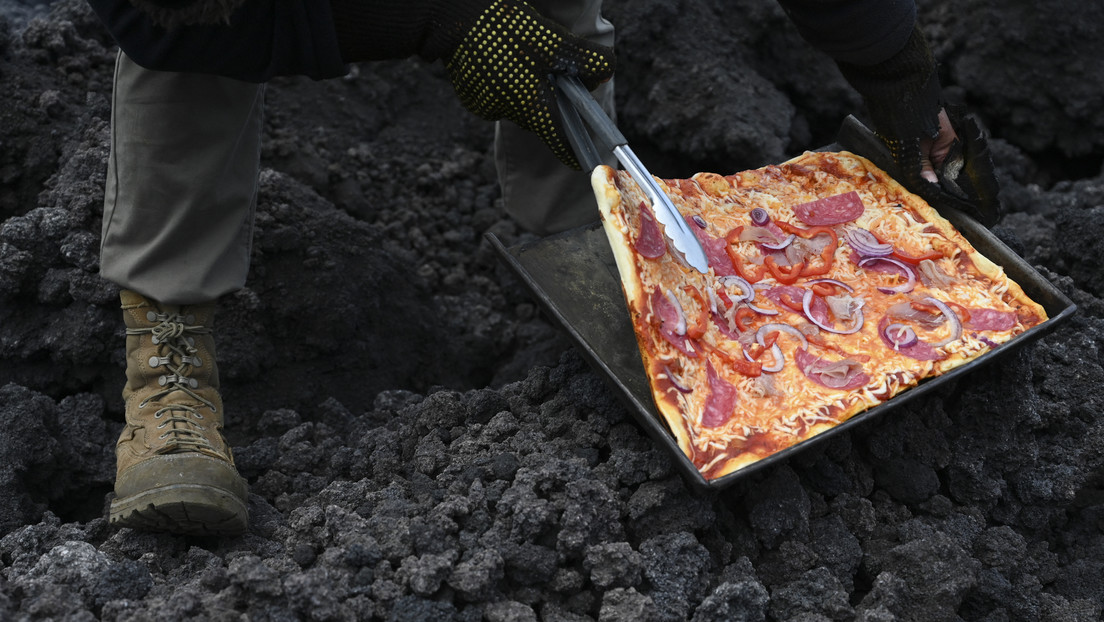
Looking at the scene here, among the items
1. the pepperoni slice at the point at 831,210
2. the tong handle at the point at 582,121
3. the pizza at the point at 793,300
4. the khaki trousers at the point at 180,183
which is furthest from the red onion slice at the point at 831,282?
the khaki trousers at the point at 180,183

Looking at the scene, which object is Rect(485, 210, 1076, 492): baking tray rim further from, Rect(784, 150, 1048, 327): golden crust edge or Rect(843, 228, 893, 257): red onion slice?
Rect(843, 228, 893, 257): red onion slice

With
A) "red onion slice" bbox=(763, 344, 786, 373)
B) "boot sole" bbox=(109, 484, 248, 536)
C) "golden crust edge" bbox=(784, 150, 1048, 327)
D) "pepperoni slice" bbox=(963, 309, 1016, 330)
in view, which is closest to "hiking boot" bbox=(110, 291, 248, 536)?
"boot sole" bbox=(109, 484, 248, 536)

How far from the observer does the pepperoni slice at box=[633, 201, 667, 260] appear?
8.66ft

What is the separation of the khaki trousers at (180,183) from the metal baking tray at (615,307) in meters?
0.73

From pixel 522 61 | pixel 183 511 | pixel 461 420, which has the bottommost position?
pixel 461 420

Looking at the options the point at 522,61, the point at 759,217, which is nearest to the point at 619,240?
the point at 522,61

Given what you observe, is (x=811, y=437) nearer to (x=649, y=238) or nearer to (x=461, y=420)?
(x=649, y=238)

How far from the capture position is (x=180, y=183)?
8.62 feet

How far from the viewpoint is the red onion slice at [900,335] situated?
279cm

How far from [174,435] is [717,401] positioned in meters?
1.43

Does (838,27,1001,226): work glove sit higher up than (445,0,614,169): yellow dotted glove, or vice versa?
(445,0,614,169): yellow dotted glove

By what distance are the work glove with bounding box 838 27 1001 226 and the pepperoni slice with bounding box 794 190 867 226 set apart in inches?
7.2

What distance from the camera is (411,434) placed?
9.66 feet

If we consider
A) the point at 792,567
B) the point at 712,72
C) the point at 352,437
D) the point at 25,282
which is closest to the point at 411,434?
the point at 352,437
